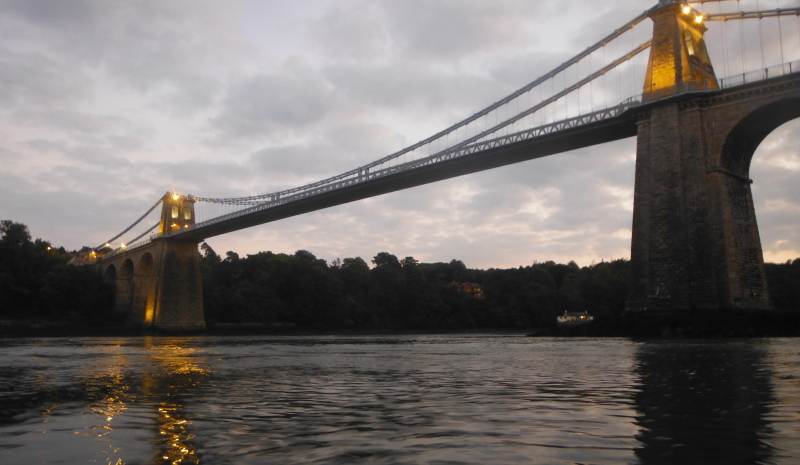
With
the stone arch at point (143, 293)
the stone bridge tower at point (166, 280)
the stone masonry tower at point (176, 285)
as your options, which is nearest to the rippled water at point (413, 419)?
the stone masonry tower at point (176, 285)

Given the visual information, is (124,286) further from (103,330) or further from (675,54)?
(675,54)

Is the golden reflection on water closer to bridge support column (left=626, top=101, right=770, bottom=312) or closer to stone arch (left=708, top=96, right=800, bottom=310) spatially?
bridge support column (left=626, top=101, right=770, bottom=312)

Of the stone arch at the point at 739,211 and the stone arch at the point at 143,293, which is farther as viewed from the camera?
the stone arch at the point at 143,293

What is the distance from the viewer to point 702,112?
23.9 meters

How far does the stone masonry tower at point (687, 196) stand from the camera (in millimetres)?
22500

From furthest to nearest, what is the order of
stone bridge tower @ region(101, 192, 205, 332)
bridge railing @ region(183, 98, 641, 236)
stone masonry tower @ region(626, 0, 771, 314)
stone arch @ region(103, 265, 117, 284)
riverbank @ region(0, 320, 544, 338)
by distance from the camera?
stone arch @ region(103, 265, 117, 284) < stone bridge tower @ region(101, 192, 205, 332) < riverbank @ region(0, 320, 544, 338) < bridge railing @ region(183, 98, 641, 236) < stone masonry tower @ region(626, 0, 771, 314)

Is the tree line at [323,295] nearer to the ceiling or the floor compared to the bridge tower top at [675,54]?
nearer to the floor

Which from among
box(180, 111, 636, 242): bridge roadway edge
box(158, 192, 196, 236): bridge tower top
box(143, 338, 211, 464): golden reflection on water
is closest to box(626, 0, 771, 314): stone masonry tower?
box(180, 111, 636, 242): bridge roadway edge

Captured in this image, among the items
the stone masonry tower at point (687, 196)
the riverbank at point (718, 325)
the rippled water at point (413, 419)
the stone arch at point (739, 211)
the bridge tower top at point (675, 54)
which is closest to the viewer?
the rippled water at point (413, 419)

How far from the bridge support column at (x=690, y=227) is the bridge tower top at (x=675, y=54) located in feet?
3.96

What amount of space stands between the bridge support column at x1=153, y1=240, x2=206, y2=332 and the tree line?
4.54 meters

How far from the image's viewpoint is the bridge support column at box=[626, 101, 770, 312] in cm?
2236

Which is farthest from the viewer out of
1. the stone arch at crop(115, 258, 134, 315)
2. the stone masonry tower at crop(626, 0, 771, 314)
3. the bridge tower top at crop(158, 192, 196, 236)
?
the stone arch at crop(115, 258, 134, 315)

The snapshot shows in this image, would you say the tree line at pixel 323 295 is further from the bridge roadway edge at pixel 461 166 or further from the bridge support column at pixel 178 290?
the bridge roadway edge at pixel 461 166
